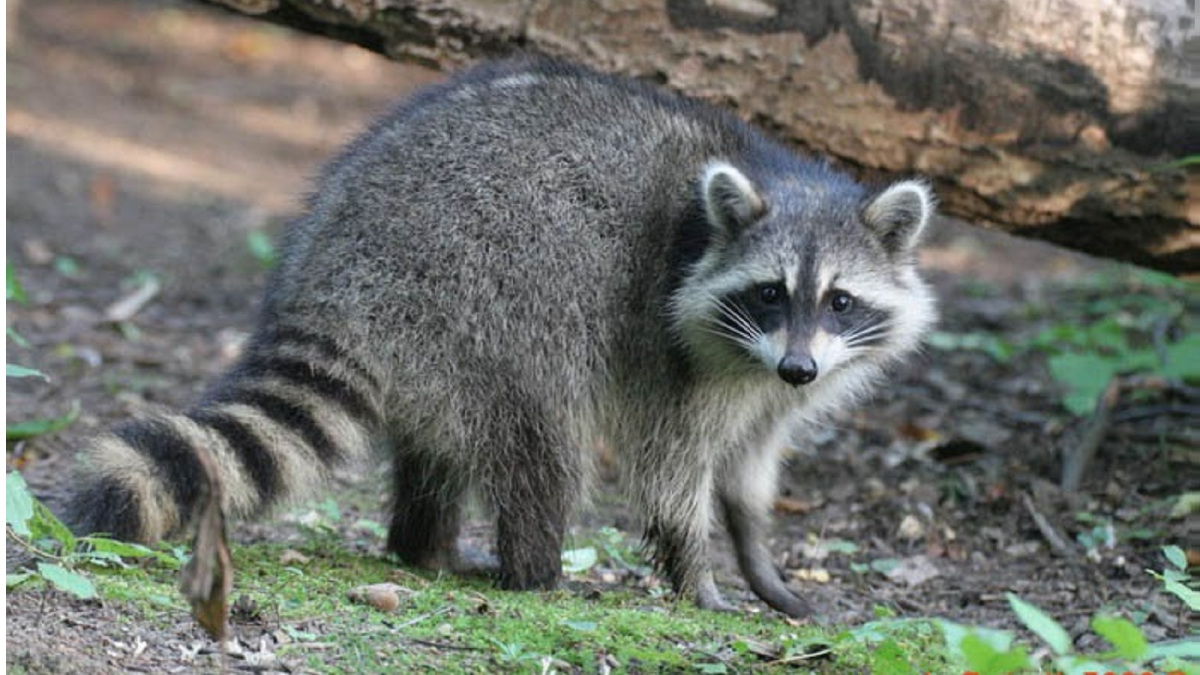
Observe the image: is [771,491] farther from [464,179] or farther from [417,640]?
[417,640]

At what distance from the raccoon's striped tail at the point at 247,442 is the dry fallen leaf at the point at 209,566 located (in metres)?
1.02

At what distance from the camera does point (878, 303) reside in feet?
18.6

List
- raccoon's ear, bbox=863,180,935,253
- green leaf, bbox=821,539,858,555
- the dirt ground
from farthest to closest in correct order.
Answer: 1. green leaf, bbox=821,539,858,555
2. the dirt ground
3. raccoon's ear, bbox=863,180,935,253

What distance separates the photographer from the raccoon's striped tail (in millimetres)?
4641

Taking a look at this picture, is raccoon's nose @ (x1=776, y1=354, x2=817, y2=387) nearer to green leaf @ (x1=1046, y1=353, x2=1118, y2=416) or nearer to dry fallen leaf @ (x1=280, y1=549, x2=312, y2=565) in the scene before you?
dry fallen leaf @ (x1=280, y1=549, x2=312, y2=565)

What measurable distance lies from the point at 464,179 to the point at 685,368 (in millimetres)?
1055

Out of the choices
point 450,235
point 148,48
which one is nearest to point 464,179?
point 450,235

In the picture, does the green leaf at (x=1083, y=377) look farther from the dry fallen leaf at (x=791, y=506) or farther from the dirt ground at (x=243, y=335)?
the dry fallen leaf at (x=791, y=506)

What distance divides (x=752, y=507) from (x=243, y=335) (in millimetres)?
3846

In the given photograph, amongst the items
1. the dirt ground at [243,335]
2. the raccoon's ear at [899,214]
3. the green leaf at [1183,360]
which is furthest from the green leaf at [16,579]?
the green leaf at [1183,360]

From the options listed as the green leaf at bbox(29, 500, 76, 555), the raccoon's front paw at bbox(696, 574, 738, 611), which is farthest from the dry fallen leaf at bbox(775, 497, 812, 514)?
the green leaf at bbox(29, 500, 76, 555)

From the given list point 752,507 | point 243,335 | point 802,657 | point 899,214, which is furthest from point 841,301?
point 243,335

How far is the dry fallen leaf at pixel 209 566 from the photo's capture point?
329 centimetres

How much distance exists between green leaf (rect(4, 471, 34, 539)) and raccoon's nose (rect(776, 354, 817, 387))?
2.39 meters
